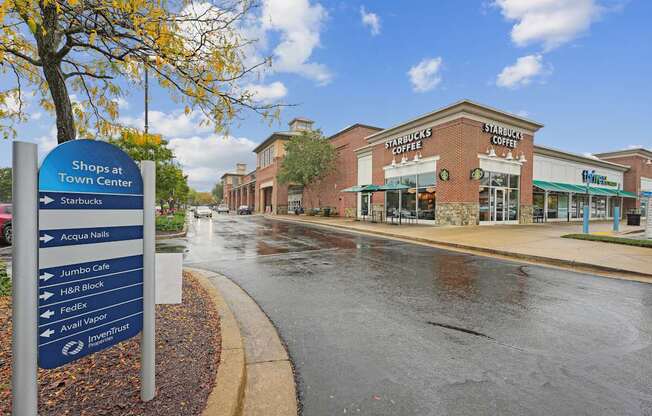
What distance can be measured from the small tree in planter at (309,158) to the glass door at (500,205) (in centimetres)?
1783

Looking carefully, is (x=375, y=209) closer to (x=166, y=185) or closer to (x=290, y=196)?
(x=166, y=185)

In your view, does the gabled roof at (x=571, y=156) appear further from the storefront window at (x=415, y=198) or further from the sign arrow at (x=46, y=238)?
the sign arrow at (x=46, y=238)

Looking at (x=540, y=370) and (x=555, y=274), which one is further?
(x=555, y=274)

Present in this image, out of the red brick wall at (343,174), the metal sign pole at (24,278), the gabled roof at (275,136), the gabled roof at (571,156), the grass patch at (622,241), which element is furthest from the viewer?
the gabled roof at (275,136)

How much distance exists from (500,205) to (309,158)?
18984 millimetres

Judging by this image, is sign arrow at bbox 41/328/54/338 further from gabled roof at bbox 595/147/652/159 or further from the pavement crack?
gabled roof at bbox 595/147/652/159

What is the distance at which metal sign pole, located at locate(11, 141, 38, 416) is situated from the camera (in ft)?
5.53

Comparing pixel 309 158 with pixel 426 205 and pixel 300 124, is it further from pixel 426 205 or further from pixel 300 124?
pixel 300 124

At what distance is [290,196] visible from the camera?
48.9 m

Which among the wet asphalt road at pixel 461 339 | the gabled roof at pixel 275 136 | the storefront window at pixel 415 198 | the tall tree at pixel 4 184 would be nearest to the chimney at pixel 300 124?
the gabled roof at pixel 275 136

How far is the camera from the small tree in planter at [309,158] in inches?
1351

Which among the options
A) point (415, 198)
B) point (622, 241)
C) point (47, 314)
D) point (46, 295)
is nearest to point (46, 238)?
point (46, 295)

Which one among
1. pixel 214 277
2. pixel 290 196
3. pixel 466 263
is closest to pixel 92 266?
pixel 214 277

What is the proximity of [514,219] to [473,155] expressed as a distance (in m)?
6.31
